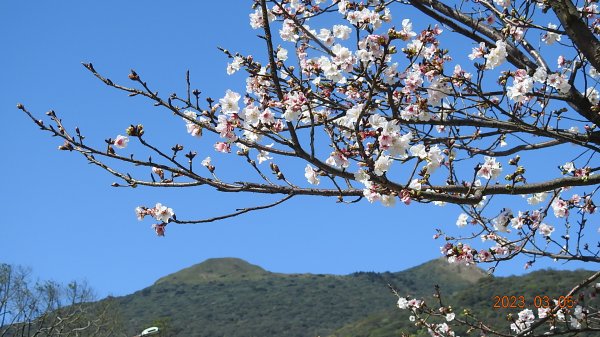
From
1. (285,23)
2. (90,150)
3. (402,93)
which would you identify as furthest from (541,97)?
(90,150)

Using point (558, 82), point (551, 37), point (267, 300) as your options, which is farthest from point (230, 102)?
point (267, 300)

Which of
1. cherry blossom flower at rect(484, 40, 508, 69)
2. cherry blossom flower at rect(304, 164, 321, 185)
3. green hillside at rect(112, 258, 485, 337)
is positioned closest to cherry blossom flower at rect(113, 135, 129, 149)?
cherry blossom flower at rect(304, 164, 321, 185)

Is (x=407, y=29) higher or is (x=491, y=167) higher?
(x=407, y=29)

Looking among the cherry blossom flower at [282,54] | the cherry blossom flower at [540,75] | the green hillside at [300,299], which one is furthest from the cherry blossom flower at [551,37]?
the green hillside at [300,299]

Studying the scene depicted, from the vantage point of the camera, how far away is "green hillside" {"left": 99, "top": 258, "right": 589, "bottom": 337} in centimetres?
3419

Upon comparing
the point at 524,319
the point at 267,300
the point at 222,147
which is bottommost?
the point at 524,319

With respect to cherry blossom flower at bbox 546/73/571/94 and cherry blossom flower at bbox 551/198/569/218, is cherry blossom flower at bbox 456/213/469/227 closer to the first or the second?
cherry blossom flower at bbox 551/198/569/218

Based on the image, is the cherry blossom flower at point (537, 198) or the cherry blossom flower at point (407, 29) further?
the cherry blossom flower at point (537, 198)

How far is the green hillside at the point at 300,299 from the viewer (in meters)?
34.2

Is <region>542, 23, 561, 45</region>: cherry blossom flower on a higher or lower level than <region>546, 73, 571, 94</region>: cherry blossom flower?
higher

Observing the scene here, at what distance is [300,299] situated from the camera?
66.2 metres

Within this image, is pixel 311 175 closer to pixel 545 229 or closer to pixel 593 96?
pixel 593 96

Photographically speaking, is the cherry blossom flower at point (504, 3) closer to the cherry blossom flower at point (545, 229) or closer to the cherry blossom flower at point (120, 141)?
the cherry blossom flower at point (545, 229)

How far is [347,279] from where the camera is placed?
76.2 m
